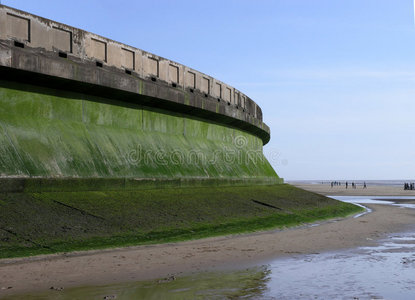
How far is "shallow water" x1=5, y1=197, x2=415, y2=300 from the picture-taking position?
27.2 feet

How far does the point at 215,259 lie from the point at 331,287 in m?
3.74

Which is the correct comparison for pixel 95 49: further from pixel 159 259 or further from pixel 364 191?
pixel 364 191

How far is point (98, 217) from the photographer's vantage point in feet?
46.4

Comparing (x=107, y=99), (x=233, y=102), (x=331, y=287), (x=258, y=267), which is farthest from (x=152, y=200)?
(x=233, y=102)

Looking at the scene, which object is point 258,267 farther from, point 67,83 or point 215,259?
point 67,83

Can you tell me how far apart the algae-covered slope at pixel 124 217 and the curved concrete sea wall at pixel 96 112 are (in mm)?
922

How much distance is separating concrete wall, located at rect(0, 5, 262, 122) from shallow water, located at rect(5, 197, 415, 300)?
1094cm

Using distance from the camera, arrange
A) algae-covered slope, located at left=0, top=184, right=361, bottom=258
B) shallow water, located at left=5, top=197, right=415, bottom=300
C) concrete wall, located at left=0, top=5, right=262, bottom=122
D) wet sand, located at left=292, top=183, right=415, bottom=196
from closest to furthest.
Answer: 1. shallow water, located at left=5, top=197, right=415, bottom=300
2. algae-covered slope, located at left=0, top=184, right=361, bottom=258
3. concrete wall, located at left=0, top=5, right=262, bottom=122
4. wet sand, located at left=292, top=183, right=415, bottom=196

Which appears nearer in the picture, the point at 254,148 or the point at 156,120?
the point at 156,120

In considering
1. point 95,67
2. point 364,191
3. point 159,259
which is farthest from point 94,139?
point 364,191

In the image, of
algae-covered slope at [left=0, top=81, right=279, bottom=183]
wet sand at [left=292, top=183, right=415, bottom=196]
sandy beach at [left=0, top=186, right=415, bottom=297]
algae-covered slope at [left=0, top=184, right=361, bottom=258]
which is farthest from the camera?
wet sand at [left=292, top=183, right=415, bottom=196]

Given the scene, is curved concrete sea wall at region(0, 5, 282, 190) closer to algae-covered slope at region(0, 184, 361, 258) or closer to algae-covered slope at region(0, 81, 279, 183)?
algae-covered slope at region(0, 81, 279, 183)

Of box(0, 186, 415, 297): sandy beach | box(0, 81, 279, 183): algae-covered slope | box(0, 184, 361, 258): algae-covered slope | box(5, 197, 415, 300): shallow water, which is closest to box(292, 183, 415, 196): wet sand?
box(0, 81, 279, 183): algae-covered slope

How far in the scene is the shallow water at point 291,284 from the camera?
8.29 meters
